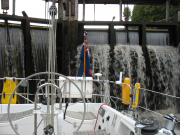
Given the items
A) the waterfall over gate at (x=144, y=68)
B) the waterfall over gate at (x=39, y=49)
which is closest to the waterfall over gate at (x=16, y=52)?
the waterfall over gate at (x=39, y=49)

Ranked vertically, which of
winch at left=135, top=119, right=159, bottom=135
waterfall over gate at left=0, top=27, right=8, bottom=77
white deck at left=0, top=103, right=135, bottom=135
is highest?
waterfall over gate at left=0, top=27, right=8, bottom=77

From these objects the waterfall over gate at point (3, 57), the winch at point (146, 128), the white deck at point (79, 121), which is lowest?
the white deck at point (79, 121)

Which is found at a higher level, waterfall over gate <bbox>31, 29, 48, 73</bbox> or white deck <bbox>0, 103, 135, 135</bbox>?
waterfall over gate <bbox>31, 29, 48, 73</bbox>

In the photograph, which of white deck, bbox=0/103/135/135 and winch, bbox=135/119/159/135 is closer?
winch, bbox=135/119/159/135

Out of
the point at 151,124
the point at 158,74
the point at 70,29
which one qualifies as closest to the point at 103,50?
the point at 70,29

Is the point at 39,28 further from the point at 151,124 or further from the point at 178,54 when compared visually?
the point at 151,124

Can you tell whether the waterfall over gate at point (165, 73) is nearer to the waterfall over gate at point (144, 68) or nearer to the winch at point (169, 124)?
the waterfall over gate at point (144, 68)

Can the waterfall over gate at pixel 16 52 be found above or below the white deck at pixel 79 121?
above

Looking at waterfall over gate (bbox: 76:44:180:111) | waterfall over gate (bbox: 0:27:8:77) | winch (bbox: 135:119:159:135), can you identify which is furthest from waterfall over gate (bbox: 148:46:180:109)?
winch (bbox: 135:119:159:135)

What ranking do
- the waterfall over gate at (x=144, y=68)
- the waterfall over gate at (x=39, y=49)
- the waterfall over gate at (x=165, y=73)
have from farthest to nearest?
the waterfall over gate at (x=165, y=73) < the waterfall over gate at (x=144, y=68) < the waterfall over gate at (x=39, y=49)

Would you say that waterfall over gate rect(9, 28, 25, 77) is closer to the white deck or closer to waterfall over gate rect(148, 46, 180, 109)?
the white deck

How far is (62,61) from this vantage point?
780 cm

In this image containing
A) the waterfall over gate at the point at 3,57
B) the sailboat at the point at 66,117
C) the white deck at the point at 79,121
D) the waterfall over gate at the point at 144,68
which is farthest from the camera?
the waterfall over gate at the point at 144,68

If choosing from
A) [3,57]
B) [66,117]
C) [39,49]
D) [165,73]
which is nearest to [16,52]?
[3,57]
